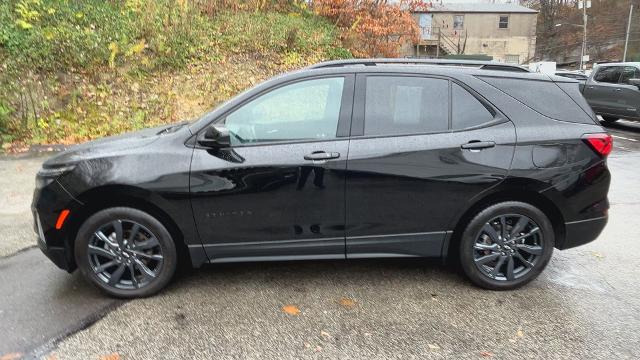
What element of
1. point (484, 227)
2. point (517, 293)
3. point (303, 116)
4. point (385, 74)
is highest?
point (385, 74)

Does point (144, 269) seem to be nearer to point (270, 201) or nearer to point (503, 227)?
point (270, 201)

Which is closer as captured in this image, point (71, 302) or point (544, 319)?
point (544, 319)

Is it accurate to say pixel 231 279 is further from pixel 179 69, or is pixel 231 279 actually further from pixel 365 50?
pixel 365 50

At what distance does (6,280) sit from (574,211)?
460cm

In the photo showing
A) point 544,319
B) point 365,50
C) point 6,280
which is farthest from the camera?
point 365,50

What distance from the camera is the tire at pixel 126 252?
133 inches

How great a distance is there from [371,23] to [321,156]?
1225 centimetres

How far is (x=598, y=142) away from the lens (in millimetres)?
3510

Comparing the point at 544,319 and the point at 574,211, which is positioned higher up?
the point at 574,211

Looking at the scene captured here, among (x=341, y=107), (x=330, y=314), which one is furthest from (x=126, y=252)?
(x=341, y=107)

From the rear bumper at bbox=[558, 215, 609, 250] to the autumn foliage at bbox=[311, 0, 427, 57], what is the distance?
11.8 m

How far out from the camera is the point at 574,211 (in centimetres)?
356

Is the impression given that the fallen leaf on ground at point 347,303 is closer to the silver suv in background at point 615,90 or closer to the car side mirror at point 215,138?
the car side mirror at point 215,138

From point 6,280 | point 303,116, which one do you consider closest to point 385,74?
point 303,116
